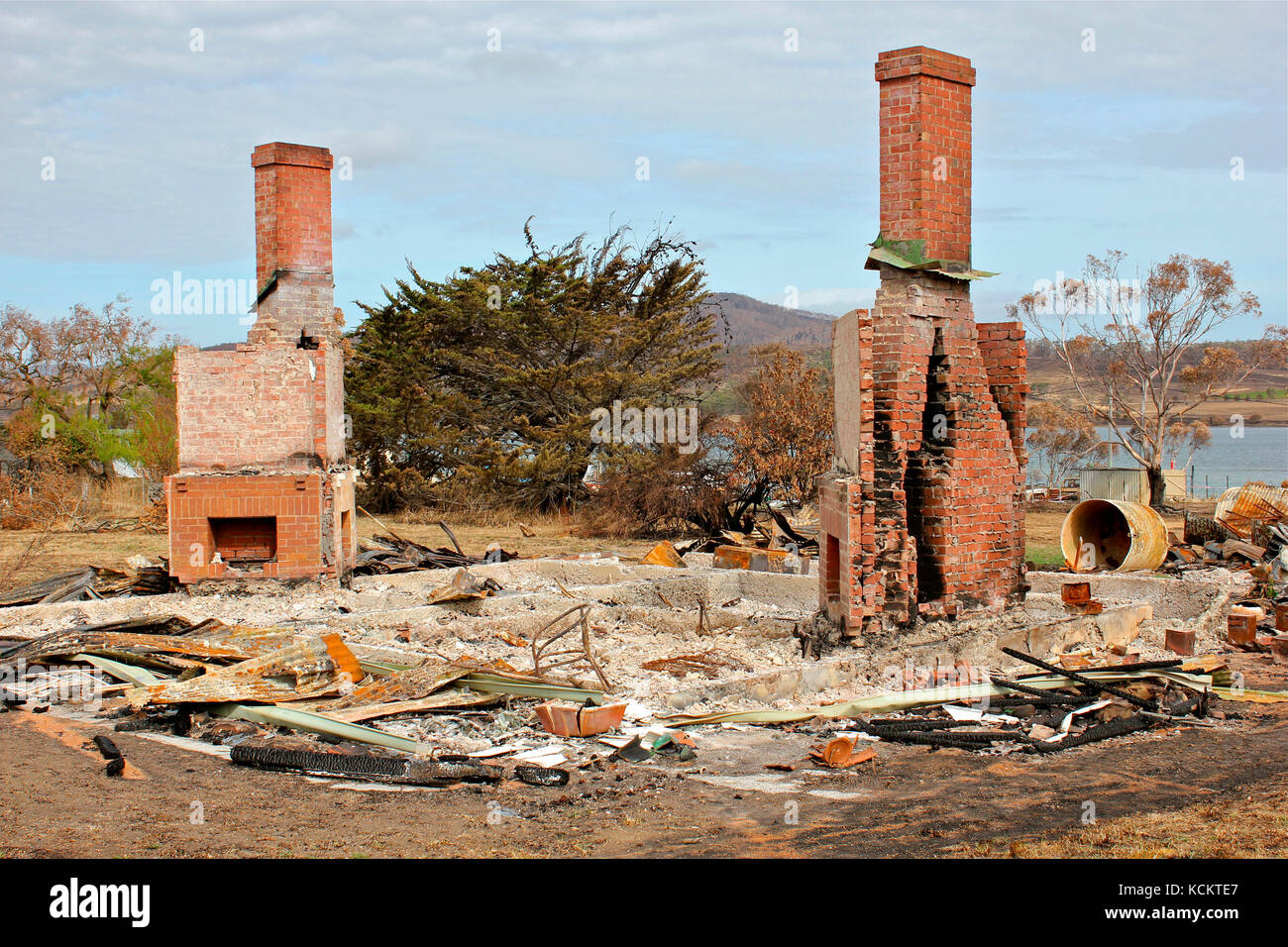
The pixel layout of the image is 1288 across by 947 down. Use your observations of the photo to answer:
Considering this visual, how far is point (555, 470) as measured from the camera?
26.2 m

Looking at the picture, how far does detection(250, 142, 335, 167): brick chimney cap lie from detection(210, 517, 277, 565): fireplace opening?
4145 millimetres

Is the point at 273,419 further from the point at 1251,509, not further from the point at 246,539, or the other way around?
the point at 1251,509

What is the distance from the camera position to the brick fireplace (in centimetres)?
1167

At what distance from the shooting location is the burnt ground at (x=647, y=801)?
4.93 metres

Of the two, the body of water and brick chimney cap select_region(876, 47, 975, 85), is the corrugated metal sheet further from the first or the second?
brick chimney cap select_region(876, 47, 975, 85)

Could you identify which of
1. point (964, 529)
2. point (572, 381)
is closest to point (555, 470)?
point (572, 381)

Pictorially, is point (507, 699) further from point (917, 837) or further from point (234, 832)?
point (917, 837)

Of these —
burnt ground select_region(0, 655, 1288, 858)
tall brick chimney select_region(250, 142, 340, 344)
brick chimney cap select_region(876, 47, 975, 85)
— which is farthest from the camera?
tall brick chimney select_region(250, 142, 340, 344)

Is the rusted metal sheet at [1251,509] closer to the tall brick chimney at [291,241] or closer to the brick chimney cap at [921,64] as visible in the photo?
the brick chimney cap at [921,64]

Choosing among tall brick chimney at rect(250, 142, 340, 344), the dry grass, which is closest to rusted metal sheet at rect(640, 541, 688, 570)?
tall brick chimney at rect(250, 142, 340, 344)

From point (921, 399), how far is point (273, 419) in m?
7.17

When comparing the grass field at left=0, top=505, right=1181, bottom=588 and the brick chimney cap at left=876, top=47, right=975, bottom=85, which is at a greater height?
the brick chimney cap at left=876, top=47, right=975, bottom=85

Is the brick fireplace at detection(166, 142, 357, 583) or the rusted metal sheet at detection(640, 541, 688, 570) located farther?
the rusted metal sheet at detection(640, 541, 688, 570)
